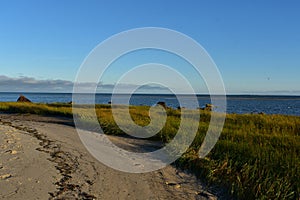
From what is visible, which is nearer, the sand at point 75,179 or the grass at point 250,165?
the sand at point 75,179

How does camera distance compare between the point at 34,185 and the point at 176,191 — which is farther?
the point at 176,191

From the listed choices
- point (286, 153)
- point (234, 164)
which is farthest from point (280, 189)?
point (286, 153)

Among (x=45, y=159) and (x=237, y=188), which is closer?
(x=237, y=188)

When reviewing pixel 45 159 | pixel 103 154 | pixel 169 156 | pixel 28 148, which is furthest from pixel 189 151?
pixel 28 148

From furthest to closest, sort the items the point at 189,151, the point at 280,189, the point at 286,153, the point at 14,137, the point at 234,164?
1. the point at 14,137
2. the point at 189,151
3. the point at 286,153
4. the point at 234,164
5. the point at 280,189

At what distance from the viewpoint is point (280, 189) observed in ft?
24.8

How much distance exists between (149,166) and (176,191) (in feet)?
7.49

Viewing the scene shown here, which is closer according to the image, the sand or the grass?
the sand

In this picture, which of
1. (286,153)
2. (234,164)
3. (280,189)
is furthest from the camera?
(286,153)

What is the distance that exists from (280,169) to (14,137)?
9671mm

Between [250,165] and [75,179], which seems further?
[250,165]

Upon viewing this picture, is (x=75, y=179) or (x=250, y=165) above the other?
(x=250, y=165)

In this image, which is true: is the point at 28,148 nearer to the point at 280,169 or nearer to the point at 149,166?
the point at 149,166

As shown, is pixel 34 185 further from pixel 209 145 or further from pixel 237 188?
pixel 209 145
